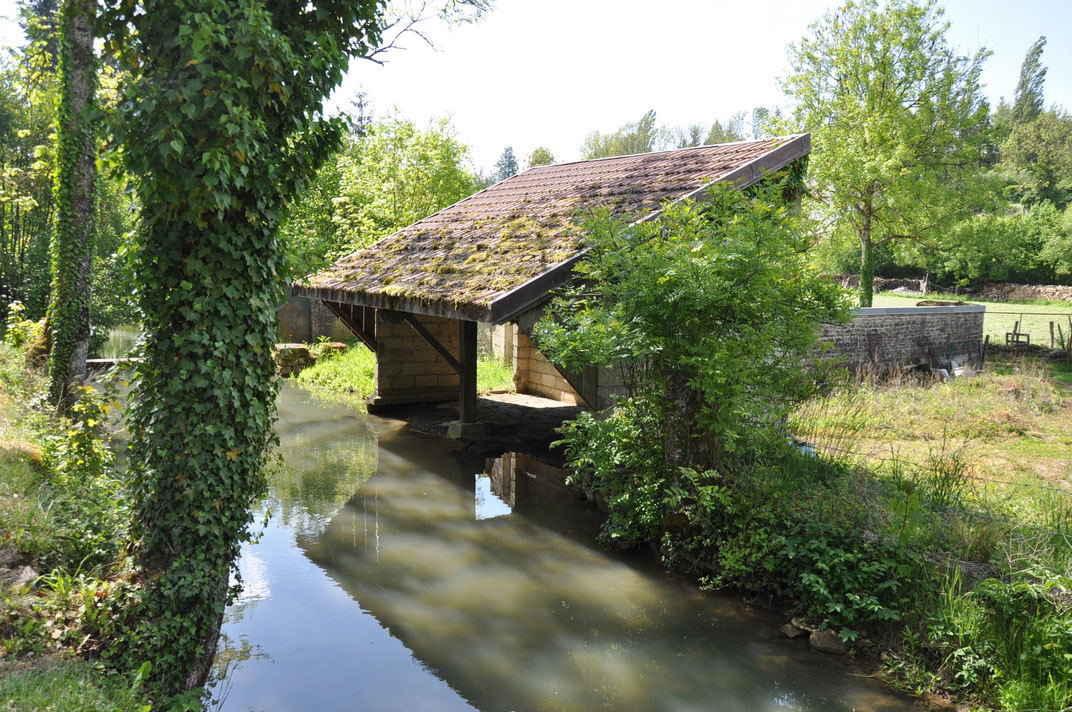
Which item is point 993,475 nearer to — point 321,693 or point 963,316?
point 321,693

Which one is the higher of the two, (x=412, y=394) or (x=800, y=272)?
(x=800, y=272)

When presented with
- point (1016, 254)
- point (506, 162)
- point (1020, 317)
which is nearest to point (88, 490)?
point (1020, 317)

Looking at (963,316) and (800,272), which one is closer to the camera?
(800,272)

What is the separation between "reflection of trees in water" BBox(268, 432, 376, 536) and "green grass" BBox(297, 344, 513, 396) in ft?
12.6

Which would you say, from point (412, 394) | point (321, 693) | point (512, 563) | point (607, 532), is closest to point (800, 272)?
point (607, 532)

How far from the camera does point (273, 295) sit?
438 centimetres

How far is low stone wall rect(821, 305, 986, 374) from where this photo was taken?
1381 cm

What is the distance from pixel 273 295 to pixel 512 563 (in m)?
3.22

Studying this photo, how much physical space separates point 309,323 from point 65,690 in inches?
707

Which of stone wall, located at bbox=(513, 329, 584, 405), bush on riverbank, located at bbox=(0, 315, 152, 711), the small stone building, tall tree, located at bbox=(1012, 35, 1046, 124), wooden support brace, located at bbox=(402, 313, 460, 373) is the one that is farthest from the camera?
tall tree, located at bbox=(1012, 35, 1046, 124)

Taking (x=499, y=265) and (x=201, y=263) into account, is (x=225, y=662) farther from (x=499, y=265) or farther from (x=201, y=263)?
(x=499, y=265)

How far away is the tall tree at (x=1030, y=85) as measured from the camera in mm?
60500

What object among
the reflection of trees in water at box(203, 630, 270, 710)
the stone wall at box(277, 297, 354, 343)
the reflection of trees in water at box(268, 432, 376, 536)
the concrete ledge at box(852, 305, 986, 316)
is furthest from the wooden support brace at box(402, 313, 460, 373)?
the stone wall at box(277, 297, 354, 343)

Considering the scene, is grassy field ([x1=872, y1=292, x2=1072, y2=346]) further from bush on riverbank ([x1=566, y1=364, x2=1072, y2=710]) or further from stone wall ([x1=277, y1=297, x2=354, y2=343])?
stone wall ([x1=277, y1=297, x2=354, y2=343])
